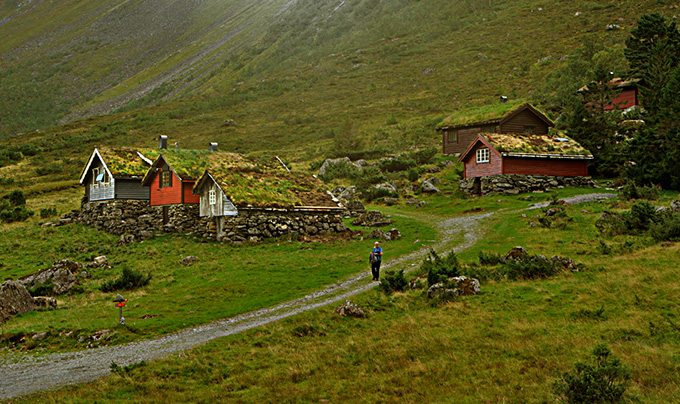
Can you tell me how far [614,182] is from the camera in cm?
→ 4181

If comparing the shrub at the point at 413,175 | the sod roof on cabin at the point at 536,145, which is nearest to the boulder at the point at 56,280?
the sod roof on cabin at the point at 536,145

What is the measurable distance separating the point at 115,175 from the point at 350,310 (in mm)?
34998

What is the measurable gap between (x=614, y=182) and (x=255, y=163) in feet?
109

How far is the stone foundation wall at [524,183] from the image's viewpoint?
42.8m

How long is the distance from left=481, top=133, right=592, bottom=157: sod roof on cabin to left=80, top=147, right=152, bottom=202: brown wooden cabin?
34507mm

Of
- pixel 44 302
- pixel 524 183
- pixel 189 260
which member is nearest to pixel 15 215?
pixel 189 260

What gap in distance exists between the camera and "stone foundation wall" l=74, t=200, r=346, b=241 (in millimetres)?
34438

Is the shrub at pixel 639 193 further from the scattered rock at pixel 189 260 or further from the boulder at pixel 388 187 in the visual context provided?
the scattered rock at pixel 189 260

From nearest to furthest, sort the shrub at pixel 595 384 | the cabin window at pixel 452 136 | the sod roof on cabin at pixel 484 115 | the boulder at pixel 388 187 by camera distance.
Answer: the shrub at pixel 595 384 → the boulder at pixel 388 187 → the sod roof on cabin at pixel 484 115 → the cabin window at pixel 452 136

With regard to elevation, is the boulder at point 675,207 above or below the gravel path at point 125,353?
above

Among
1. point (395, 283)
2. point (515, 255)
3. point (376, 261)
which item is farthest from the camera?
point (376, 261)

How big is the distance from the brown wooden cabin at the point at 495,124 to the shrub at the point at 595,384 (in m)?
50.5

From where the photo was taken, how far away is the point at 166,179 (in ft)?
137

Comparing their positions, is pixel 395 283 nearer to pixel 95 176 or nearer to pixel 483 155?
pixel 483 155
